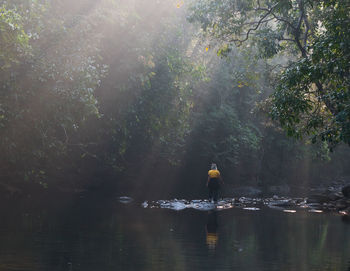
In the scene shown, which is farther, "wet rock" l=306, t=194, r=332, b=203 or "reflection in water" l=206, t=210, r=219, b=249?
"wet rock" l=306, t=194, r=332, b=203

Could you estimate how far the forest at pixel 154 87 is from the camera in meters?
14.1

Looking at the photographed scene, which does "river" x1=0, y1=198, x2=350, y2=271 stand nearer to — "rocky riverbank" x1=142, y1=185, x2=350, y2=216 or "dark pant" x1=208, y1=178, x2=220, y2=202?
"rocky riverbank" x1=142, y1=185, x2=350, y2=216

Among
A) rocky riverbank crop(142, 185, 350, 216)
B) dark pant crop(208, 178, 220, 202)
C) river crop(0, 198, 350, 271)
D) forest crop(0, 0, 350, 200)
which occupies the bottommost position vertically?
river crop(0, 198, 350, 271)

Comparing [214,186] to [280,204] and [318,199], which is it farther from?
[318,199]

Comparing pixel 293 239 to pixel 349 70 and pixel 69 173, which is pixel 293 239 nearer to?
pixel 349 70

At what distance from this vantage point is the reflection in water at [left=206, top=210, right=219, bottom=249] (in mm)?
10845

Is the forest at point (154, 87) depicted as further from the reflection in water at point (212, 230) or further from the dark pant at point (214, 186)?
the dark pant at point (214, 186)

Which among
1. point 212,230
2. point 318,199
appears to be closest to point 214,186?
point 318,199

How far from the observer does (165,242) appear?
427 inches

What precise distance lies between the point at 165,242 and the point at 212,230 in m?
2.61

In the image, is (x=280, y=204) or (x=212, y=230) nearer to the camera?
(x=212, y=230)

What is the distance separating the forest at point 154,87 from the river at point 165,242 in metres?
2.48

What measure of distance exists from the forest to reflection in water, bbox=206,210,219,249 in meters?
3.14

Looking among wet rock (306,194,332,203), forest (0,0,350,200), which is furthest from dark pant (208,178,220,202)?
wet rock (306,194,332,203)
